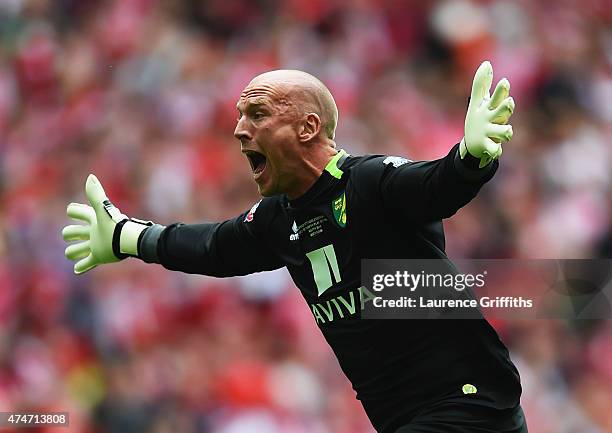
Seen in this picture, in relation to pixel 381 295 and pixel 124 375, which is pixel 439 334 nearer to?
pixel 381 295

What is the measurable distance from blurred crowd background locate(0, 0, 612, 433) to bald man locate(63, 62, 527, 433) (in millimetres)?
3561

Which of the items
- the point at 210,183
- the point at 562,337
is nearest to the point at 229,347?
the point at 210,183

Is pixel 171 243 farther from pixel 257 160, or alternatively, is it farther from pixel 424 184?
pixel 424 184

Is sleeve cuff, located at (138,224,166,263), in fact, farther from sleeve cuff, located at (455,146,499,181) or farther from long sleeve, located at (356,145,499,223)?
sleeve cuff, located at (455,146,499,181)

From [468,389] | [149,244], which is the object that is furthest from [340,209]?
[149,244]

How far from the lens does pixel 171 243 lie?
552 centimetres

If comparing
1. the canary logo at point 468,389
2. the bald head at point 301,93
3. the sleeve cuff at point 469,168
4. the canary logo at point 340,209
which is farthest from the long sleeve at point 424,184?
the canary logo at point 468,389

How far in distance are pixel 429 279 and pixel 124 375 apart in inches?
193

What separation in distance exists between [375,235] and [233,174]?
525cm

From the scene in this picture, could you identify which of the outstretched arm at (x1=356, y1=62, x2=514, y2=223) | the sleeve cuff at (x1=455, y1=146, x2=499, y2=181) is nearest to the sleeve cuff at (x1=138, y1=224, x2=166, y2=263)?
the outstretched arm at (x1=356, y1=62, x2=514, y2=223)

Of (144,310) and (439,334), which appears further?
(144,310)

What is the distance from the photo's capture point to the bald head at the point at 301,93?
5043mm

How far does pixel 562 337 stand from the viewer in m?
8.37

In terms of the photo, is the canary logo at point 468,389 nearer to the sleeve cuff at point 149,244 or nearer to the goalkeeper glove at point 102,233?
the sleeve cuff at point 149,244
